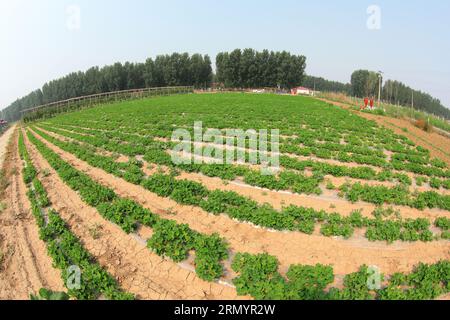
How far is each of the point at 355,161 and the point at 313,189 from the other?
3.73 m

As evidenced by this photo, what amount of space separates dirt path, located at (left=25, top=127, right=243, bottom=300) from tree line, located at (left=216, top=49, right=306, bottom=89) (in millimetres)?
77229

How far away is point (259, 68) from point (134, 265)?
80392 mm

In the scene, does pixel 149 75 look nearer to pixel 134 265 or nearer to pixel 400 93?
pixel 134 265

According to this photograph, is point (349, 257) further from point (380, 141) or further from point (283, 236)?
point (380, 141)

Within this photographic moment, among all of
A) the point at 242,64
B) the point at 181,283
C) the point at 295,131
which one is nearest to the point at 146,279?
the point at 181,283

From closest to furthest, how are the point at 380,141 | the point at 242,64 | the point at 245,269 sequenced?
the point at 245,269 → the point at 380,141 → the point at 242,64

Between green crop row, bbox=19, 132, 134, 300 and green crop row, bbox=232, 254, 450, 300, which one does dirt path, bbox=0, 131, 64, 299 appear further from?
green crop row, bbox=232, 254, 450, 300

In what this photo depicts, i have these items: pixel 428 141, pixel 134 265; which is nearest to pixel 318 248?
pixel 134 265

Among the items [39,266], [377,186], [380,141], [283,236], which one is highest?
[380,141]

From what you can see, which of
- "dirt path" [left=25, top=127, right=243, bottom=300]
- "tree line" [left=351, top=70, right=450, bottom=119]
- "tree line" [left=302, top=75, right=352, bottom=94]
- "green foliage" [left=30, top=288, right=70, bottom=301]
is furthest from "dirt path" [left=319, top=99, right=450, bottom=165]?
"tree line" [left=302, top=75, right=352, bottom=94]

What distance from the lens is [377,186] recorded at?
30.3ft

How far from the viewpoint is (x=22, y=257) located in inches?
284

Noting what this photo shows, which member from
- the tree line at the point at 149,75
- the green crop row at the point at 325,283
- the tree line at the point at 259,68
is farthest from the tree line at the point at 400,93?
the green crop row at the point at 325,283

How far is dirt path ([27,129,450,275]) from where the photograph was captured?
6.25 metres
